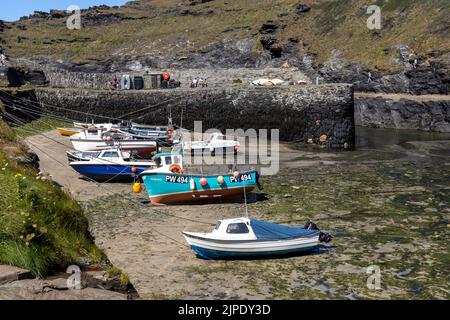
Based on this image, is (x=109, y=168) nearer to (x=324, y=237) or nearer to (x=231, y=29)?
(x=324, y=237)

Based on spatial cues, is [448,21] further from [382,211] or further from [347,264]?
[347,264]

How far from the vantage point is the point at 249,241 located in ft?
45.5

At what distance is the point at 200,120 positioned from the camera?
38.8 m

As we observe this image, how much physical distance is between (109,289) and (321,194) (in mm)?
14789

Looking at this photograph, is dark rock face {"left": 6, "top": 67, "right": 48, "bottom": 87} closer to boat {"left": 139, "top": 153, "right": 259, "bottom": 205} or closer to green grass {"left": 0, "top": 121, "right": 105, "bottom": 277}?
boat {"left": 139, "top": 153, "right": 259, "bottom": 205}

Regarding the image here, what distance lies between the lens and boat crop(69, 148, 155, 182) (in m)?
23.7

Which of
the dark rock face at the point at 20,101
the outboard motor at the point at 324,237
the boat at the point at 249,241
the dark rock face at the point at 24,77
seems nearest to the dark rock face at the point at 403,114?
the dark rock face at the point at 20,101

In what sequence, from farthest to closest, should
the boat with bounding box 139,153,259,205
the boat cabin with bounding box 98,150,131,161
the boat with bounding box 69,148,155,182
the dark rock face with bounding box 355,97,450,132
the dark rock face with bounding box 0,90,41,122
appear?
the dark rock face with bounding box 355,97,450,132
the dark rock face with bounding box 0,90,41,122
the boat cabin with bounding box 98,150,131,161
the boat with bounding box 69,148,155,182
the boat with bounding box 139,153,259,205

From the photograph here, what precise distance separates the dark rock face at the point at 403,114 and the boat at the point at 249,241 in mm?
31337

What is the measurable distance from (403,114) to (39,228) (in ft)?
134

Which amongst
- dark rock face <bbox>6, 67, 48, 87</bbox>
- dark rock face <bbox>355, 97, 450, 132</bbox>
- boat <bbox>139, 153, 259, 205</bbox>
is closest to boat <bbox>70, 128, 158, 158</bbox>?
boat <bbox>139, 153, 259, 205</bbox>

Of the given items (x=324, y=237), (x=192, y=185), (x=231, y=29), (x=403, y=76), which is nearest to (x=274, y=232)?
(x=324, y=237)

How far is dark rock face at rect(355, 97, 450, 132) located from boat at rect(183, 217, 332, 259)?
31.3 m

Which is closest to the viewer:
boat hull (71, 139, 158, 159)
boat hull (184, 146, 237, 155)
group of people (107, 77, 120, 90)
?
boat hull (71, 139, 158, 159)
